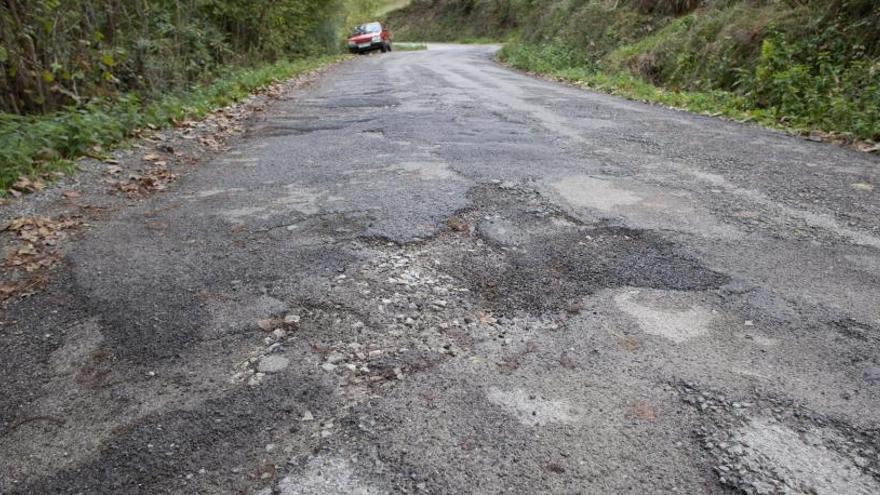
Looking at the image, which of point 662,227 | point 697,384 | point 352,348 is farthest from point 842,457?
point 662,227

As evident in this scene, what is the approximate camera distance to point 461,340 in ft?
7.32

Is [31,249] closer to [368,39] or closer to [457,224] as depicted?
[457,224]

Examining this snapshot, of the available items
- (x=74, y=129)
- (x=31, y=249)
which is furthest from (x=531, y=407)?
(x=74, y=129)

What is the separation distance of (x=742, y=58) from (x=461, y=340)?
29.6 feet

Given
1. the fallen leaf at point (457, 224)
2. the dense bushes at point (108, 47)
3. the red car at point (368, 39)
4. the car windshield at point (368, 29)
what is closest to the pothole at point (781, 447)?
the fallen leaf at point (457, 224)

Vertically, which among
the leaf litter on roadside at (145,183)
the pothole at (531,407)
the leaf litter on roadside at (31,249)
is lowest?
the leaf litter on roadside at (145,183)

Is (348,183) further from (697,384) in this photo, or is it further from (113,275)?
(697,384)

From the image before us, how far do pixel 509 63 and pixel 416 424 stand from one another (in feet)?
55.8

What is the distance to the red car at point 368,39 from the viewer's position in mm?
25234

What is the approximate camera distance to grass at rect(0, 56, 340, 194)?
465 cm

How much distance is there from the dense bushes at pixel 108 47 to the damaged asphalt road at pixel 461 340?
3.31 metres

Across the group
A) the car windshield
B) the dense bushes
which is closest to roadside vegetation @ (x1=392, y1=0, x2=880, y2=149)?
the dense bushes

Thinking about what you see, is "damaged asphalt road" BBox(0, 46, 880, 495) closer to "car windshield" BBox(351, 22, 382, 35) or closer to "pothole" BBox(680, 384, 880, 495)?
"pothole" BBox(680, 384, 880, 495)

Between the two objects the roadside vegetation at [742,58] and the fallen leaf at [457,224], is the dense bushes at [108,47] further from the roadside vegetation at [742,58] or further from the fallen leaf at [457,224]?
the roadside vegetation at [742,58]
